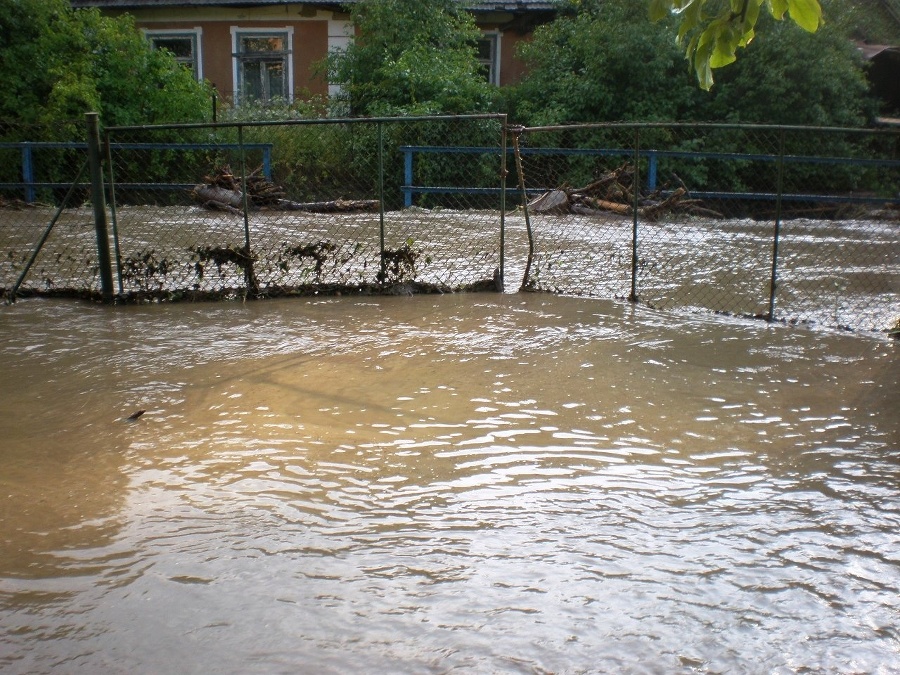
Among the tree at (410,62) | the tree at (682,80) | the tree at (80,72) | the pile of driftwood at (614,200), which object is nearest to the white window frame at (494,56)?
the tree at (410,62)

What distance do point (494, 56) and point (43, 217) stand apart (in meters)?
12.5

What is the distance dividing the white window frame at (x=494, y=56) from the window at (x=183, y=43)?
729 cm

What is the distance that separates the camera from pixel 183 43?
23.1m

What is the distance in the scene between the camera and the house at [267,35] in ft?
72.3

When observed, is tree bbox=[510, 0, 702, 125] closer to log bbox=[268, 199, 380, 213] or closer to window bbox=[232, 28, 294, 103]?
log bbox=[268, 199, 380, 213]

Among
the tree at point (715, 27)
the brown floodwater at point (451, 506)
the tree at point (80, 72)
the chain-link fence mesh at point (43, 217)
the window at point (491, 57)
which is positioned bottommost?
the brown floodwater at point (451, 506)

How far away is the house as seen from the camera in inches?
868

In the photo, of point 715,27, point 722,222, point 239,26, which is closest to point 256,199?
point 239,26

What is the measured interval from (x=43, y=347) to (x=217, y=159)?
11.2 meters

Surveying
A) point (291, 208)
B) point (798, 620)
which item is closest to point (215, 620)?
point (798, 620)

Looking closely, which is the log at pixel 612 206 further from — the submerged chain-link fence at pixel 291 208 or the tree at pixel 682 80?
the tree at pixel 682 80

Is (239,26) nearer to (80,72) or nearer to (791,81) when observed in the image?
(80,72)

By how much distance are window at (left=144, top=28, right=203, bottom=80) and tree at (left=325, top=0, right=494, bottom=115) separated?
4169 mm

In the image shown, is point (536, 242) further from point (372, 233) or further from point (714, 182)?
point (714, 182)
